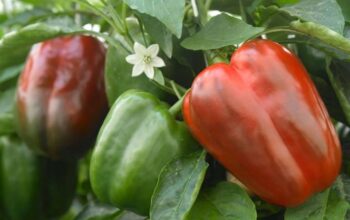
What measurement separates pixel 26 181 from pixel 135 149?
392mm

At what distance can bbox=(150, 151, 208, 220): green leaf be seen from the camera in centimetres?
75

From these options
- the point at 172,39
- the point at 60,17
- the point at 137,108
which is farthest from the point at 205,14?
the point at 60,17

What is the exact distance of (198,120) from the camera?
2.51 feet

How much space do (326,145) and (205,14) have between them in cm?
31

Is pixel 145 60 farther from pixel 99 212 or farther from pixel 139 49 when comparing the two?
pixel 99 212

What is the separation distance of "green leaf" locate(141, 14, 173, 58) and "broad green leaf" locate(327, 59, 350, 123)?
23 cm

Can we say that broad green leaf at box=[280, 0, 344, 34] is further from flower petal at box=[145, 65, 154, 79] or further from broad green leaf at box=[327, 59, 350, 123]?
flower petal at box=[145, 65, 154, 79]

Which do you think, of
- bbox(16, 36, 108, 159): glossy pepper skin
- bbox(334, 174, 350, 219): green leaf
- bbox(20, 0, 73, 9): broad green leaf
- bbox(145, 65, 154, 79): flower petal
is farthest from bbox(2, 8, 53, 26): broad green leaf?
bbox(334, 174, 350, 219): green leaf

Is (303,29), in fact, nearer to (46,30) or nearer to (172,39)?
(172,39)

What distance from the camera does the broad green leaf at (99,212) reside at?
1018 millimetres

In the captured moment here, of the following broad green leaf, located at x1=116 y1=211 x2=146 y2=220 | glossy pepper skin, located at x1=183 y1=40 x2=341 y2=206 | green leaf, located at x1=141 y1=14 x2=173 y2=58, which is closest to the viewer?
glossy pepper skin, located at x1=183 y1=40 x2=341 y2=206

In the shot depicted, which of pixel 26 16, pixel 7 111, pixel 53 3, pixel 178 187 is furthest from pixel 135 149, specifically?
pixel 53 3

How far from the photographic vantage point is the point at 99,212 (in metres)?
1.06

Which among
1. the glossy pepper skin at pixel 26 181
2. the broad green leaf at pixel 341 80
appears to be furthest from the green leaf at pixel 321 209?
the glossy pepper skin at pixel 26 181
